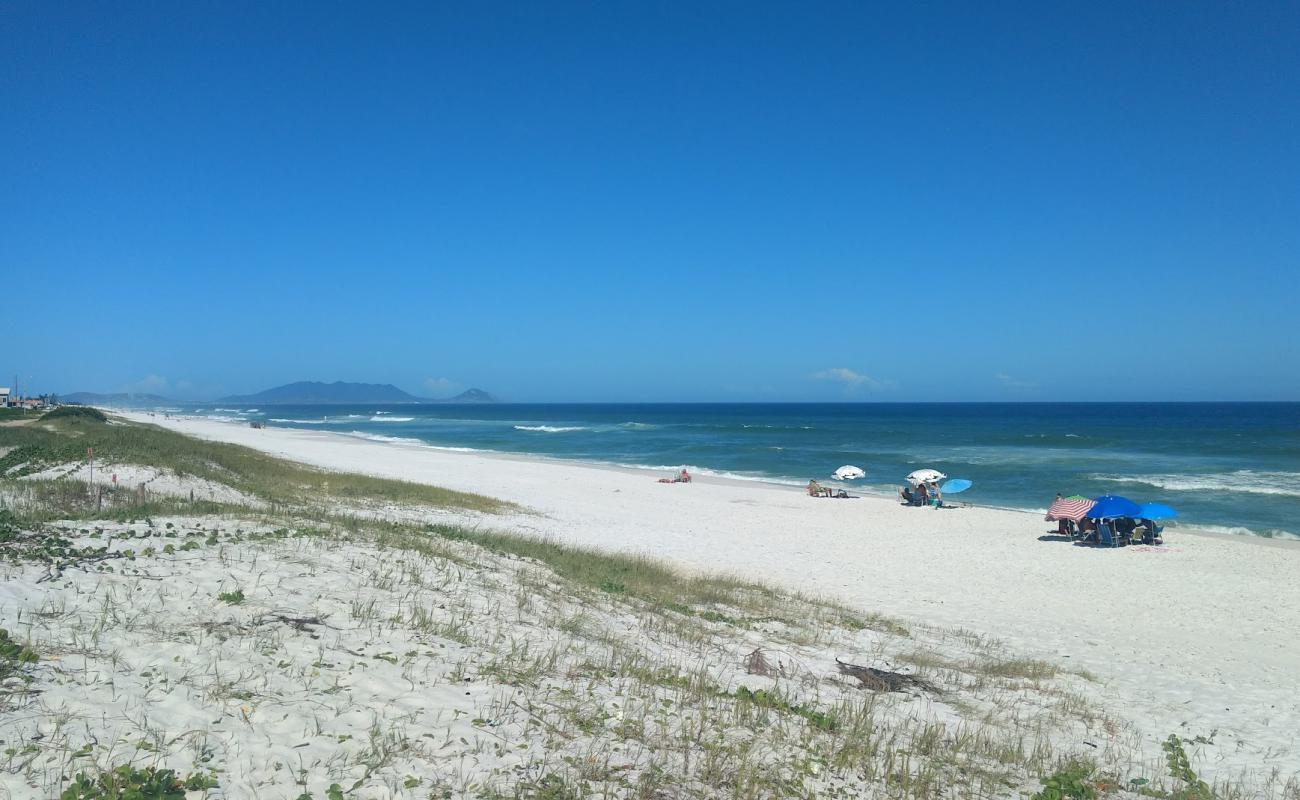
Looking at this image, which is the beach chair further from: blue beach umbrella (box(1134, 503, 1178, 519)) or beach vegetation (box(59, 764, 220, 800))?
beach vegetation (box(59, 764, 220, 800))

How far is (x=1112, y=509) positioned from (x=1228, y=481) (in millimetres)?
23398

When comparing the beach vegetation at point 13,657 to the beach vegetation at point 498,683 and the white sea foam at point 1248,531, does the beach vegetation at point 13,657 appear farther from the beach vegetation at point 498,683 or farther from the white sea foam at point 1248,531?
the white sea foam at point 1248,531

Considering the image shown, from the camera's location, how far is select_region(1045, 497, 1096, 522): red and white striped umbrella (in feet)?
70.3

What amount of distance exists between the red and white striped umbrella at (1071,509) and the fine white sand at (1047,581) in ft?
3.19

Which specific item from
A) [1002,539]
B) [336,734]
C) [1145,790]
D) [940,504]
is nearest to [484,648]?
[336,734]

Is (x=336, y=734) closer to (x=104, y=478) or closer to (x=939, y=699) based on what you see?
(x=939, y=699)

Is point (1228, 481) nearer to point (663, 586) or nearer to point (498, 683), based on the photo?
point (663, 586)

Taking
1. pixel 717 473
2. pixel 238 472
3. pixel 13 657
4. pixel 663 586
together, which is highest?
pixel 13 657

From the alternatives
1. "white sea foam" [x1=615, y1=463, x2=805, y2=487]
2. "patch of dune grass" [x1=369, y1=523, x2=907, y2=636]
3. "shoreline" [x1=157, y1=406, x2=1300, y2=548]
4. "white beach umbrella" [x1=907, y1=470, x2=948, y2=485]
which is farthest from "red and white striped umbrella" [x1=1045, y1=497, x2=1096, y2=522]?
"white sea foam" [x1=615, y1=463, x2=805, y2=487]

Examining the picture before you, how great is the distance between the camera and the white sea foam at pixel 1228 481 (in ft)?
112

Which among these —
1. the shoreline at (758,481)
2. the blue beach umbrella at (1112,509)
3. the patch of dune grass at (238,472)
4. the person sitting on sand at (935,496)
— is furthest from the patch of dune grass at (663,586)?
the shoreline at (758,481)

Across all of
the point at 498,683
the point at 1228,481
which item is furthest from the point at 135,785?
the point at 1228,481

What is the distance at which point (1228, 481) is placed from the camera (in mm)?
37125

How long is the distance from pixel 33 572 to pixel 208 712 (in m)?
3.80
